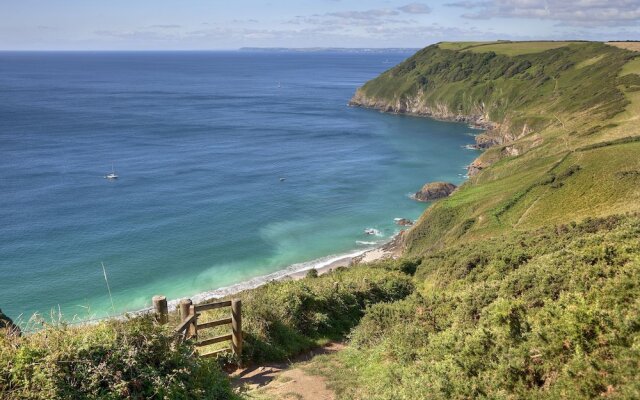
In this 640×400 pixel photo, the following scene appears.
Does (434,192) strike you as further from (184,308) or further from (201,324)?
(184,308)

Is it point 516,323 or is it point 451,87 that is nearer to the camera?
point 516,323

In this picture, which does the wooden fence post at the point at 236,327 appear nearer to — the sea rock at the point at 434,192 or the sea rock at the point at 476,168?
the sea rock at the point at 434,192

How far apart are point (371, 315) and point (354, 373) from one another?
10.0 ft

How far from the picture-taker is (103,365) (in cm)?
675

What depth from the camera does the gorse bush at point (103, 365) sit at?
635 cm

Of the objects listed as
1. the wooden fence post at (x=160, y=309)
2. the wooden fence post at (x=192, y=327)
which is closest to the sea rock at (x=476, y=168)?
the wooden fence post at (x=192, y=327)

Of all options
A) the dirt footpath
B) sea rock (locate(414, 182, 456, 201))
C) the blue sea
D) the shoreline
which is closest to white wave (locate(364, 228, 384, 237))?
the blue sea

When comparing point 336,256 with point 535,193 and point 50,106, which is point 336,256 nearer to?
point 535,193

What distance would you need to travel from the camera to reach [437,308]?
13.1 m

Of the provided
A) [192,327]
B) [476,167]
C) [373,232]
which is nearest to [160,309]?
[192,327]

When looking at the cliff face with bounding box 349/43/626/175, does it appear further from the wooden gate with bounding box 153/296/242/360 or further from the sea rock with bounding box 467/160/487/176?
the wooden gate with bounding box 153/296/242/360

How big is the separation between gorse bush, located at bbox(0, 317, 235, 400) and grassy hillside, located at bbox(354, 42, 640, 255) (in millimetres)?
31602

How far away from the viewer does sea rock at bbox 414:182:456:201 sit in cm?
6812

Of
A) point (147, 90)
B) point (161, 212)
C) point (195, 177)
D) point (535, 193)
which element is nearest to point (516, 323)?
point (535, 193)
